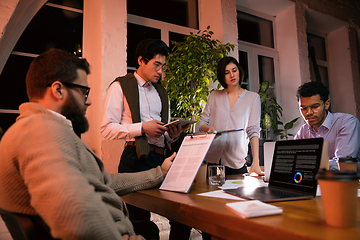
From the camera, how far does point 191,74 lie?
3.23 m

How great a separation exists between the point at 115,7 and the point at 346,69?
4.87 meters

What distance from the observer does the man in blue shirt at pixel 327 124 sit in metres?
1.82

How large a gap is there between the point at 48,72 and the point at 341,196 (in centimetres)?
96

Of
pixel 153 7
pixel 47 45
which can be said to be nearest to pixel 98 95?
pixel 47 45

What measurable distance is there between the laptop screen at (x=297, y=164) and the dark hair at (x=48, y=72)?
3.00ft

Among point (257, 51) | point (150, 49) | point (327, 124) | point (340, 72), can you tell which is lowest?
point (327, 124)

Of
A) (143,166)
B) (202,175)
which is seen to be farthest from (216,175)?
(143,166)

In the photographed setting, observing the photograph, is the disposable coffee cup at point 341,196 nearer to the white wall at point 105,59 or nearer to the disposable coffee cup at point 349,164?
the disposable coffee cup at point 349,164

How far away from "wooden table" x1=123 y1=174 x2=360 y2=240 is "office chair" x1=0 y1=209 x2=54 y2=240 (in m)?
0.42

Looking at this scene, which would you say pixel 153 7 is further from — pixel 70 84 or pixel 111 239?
pixel 111 239

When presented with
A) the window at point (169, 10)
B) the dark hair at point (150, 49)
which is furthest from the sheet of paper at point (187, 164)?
the window at point (169, 10)

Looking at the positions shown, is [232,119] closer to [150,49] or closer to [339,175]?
[150,49]

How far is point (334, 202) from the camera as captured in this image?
1.97 ft

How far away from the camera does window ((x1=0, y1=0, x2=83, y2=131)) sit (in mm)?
2715
